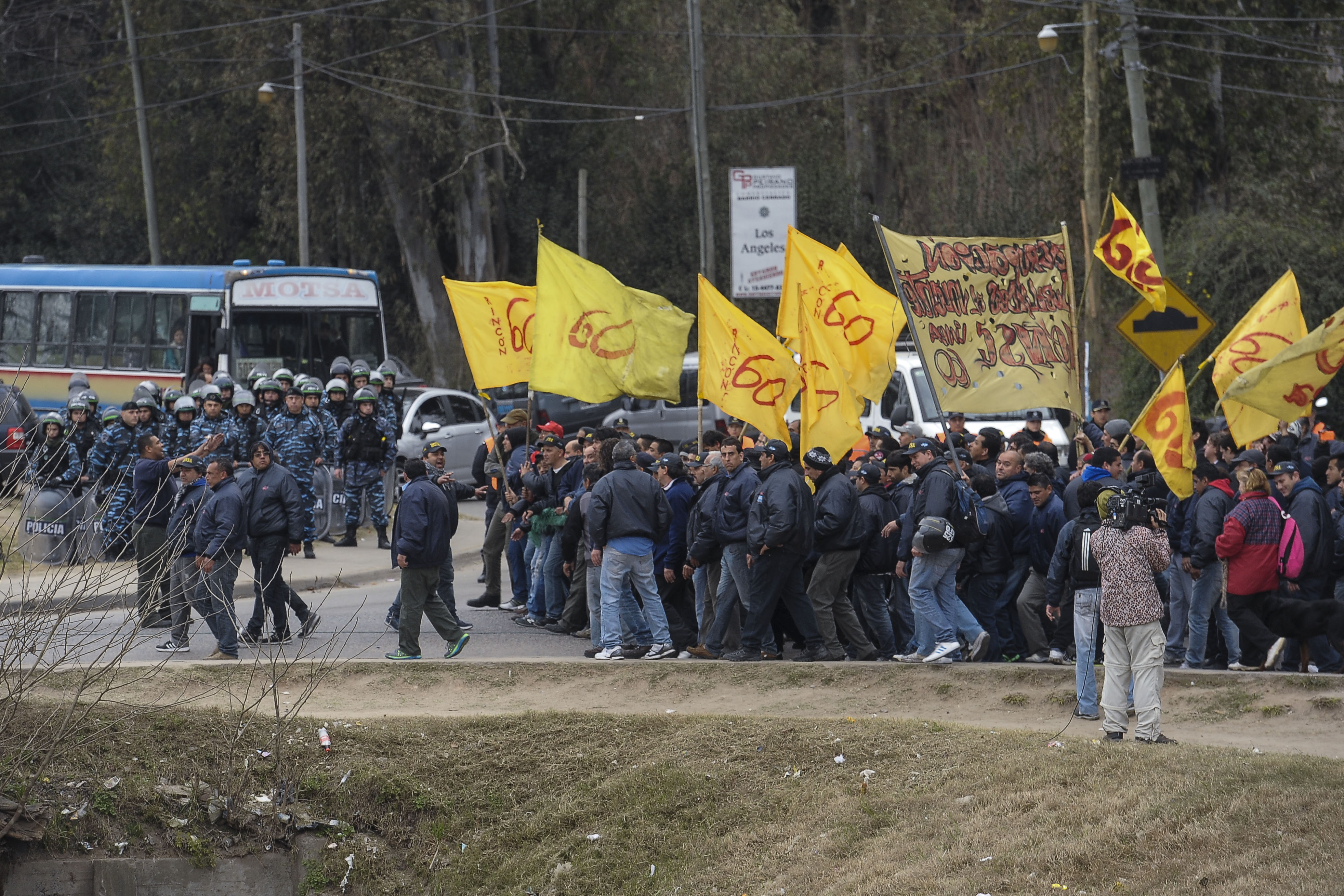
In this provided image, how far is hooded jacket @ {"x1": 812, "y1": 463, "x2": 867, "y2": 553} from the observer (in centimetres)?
1138

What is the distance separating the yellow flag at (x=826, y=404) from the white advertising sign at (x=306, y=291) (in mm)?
13374

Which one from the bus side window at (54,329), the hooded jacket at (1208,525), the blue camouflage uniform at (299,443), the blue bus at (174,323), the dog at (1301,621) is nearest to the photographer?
the dog at (1301,621)

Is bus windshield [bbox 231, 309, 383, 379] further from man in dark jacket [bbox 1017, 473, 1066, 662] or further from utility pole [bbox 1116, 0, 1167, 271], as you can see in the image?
man in dark jacket [bbox 1017, 473, 1066, 662]

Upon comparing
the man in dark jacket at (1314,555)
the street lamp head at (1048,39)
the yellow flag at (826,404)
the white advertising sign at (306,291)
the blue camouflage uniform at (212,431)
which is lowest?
the man in dark jacket at (1314,555)

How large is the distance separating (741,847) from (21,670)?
13.7 ft

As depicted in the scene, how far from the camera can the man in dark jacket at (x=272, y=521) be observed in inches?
→ 473

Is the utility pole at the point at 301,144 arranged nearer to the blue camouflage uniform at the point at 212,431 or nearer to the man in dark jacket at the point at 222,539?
the blue camouflage uniform at the point at 212,431

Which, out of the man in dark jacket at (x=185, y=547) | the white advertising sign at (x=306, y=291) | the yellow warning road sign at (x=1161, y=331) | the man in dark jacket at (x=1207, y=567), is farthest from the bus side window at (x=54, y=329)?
the man in dark jacket at (x=1207, y=567)

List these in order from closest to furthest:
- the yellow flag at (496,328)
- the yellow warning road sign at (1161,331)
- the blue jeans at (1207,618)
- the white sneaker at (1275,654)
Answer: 1. the white sneaker at (1275,654)
2. the blue jeans at (1207,618)
3. the yellow warning road sign at (1161,331)
4. the yellow flag at (496,328)

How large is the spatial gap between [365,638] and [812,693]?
4.22m

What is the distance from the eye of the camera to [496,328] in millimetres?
14117

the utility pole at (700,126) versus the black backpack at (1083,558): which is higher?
the utility pole at (700,126)

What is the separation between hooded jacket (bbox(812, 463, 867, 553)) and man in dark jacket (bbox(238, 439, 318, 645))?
156 inches

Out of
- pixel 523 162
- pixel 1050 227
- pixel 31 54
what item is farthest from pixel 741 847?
pixel 31 54
